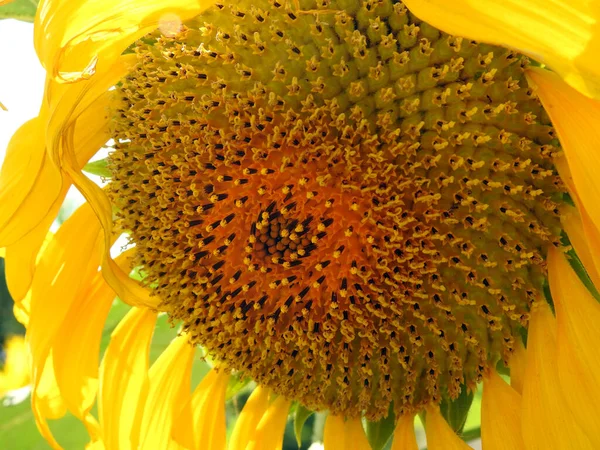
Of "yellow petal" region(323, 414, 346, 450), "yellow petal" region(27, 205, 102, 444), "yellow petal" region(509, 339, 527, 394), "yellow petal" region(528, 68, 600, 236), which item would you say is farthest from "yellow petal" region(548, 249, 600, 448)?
"yellow petal" region(27, 205, 102, 444)

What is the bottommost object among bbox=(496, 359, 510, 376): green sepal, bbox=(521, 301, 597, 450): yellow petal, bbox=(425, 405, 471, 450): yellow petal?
bbox=(425, 405, 471, 450): yellow petal

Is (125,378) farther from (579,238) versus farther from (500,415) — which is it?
(579,238)

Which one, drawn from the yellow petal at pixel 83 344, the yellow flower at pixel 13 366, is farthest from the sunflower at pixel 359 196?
the yellow flower at pixel 13 366

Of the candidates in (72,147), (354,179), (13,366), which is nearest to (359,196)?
(354,179)

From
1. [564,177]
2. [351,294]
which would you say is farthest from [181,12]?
[564,177]

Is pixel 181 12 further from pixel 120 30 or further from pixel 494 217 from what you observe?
pixel 494 217

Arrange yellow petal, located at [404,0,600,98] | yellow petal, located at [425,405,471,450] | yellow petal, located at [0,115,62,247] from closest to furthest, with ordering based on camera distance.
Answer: yellow petal, located at [404,0,600,98], yellow petal, located at [0,115,62,247], yellow petal, located at [425,405,471,450]

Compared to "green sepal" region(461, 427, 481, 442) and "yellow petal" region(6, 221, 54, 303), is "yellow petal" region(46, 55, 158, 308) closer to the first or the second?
"yellow petal" region(6, 221, 54, 303)
